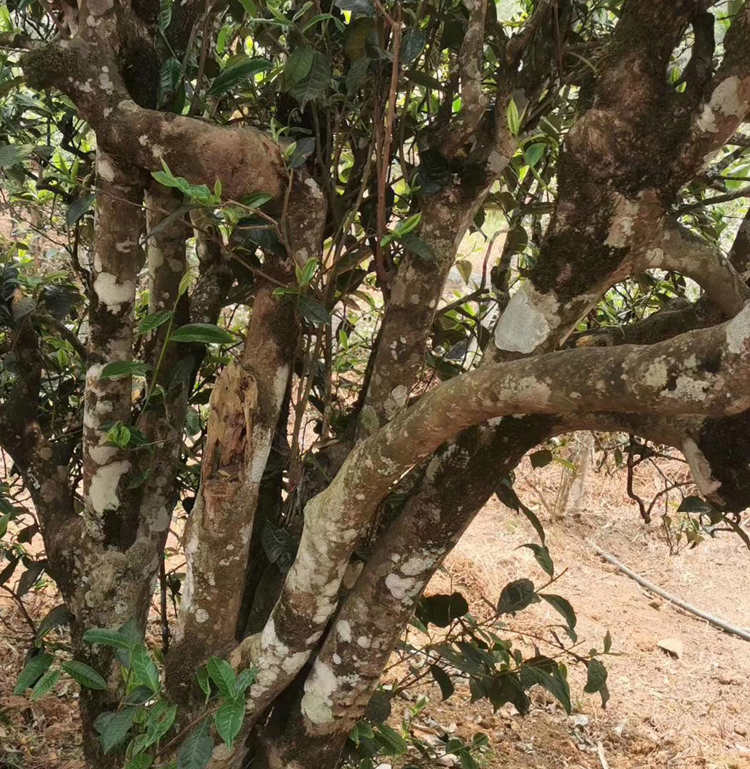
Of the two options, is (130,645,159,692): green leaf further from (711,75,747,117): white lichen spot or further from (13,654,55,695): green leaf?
(711,75,747,117): white lichen spot

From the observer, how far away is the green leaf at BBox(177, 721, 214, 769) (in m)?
1.27

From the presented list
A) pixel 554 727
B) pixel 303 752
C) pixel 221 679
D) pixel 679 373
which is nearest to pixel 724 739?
pixel 554 727

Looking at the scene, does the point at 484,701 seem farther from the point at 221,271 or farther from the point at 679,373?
the point at 679,373

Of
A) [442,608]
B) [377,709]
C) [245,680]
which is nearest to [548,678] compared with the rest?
[442,608]

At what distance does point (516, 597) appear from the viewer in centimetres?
170

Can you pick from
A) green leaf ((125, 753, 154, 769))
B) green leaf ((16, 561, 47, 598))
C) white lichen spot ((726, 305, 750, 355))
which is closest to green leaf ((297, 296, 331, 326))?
white lichen spot ((726, 305, 750, 355))

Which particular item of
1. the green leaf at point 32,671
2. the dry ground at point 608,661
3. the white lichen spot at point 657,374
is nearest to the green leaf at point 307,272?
the white lichen spot at point 657,374

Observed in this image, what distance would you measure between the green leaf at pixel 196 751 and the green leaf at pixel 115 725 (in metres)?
0.11

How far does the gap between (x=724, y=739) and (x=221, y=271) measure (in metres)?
2.49

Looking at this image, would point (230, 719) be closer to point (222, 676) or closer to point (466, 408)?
point (222, 676)

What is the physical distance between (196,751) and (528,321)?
872mm

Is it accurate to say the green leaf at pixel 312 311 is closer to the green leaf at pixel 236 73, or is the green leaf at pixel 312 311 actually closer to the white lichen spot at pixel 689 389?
the green leaf at pixel 236 73

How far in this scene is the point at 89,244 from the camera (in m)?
2.18

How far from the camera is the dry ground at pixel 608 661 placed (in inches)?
99.3
